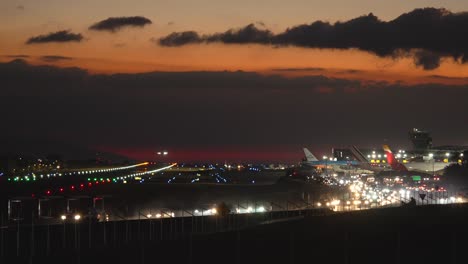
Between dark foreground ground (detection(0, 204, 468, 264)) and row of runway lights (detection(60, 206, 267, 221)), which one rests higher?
dark foreground ground (detection(0, 204, 468, 264))

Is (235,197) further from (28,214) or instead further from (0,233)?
(0,233)

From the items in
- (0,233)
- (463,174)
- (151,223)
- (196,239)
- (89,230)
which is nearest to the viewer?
(196,239)

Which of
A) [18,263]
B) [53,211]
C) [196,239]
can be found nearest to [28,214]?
[53,211]

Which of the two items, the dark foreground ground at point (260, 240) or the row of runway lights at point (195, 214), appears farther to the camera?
the row of runway lights at point (195, 214)

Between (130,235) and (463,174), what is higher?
(130,235)

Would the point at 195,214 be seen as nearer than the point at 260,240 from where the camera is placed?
No

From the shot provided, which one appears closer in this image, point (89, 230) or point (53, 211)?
point (89, 230)

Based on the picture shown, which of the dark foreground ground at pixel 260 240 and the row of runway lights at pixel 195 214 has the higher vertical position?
the dark foreground ground at pixel 260 240

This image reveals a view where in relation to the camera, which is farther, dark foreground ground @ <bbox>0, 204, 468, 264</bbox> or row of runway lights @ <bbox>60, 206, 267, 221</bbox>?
row of runway lights @ <bbox>60, 206, 267, 221</bbox>
